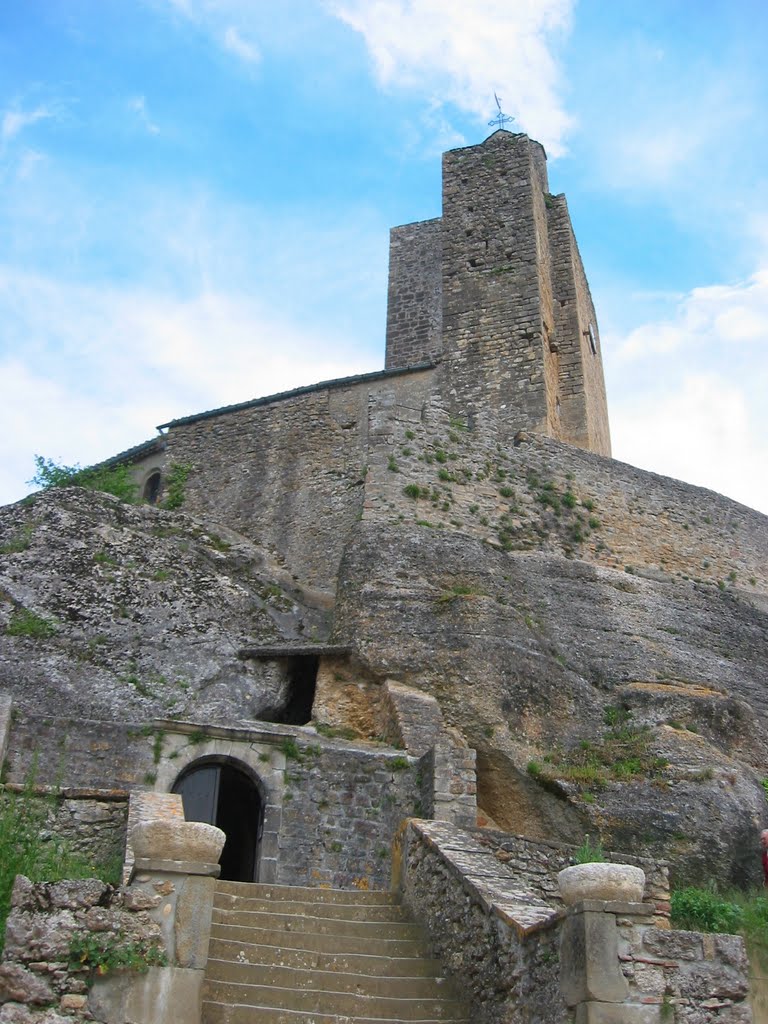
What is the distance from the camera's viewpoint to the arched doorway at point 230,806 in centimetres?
1165

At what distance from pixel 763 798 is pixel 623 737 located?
1792mm

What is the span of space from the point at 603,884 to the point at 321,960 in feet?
8.50

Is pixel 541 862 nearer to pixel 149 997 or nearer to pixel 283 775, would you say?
pixel 283 775

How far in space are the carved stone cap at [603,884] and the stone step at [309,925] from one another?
240cm

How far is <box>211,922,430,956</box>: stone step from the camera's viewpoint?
27.2 feet

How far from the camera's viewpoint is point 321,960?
26.6 feet

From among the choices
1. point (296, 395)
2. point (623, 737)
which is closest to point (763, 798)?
point (623, 737)

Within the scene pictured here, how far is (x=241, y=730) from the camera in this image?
38.7 ft

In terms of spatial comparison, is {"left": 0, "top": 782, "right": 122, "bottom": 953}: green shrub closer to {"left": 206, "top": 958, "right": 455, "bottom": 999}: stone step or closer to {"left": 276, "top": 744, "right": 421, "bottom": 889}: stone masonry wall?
{"left": 206, "top": 958, "right": 455, "bottom": 999}: stone step

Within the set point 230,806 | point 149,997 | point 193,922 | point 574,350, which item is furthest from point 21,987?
point 574,350

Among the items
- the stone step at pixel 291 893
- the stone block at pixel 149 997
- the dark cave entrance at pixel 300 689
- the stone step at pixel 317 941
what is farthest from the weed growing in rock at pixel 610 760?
the stone block at pixel 149 997

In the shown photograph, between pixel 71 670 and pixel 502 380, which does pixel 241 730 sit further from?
pixel 502 380

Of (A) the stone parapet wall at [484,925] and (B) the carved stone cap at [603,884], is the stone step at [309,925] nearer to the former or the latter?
(A) the stone parapet wall at [484,925]

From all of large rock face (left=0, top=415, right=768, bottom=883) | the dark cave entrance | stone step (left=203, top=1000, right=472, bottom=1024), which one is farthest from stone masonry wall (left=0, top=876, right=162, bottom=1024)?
the dark cave entrance
